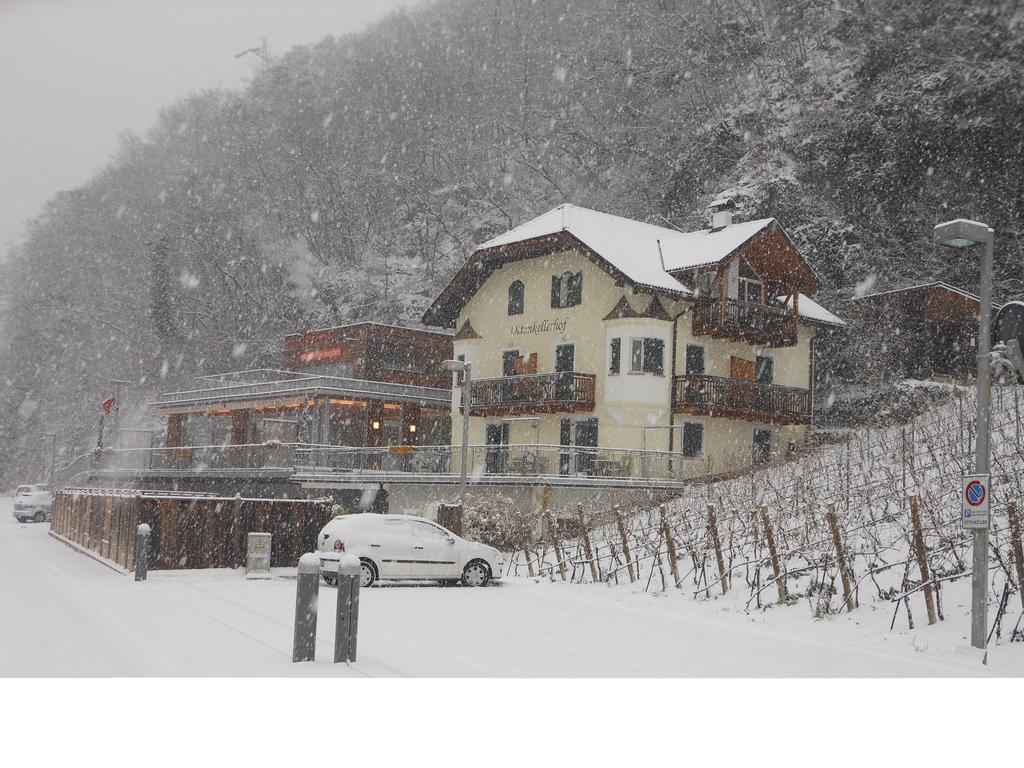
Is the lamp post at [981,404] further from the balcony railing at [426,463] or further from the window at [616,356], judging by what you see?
the window at [616,356]

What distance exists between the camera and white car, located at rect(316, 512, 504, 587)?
16.2m

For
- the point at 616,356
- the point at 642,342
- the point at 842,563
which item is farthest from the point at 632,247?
the point at 842,563

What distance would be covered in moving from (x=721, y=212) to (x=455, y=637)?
2566 cm

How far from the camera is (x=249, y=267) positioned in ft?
189

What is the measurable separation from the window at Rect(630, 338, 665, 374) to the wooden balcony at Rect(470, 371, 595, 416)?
146 cm

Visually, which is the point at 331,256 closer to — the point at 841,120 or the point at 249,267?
the point at 249,267

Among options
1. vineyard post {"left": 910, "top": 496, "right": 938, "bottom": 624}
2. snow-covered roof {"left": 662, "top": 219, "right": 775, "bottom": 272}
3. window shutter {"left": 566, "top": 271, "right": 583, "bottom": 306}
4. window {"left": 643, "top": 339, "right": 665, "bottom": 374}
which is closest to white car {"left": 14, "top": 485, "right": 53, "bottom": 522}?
window shutter {"left": 566, "top": 271, "right": 583, "bottom": 306}

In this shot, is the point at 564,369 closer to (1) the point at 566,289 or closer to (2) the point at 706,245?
(1) the point at 566,289

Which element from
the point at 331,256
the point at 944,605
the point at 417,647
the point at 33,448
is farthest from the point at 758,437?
the point at 33,448

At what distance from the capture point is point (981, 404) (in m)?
9.59

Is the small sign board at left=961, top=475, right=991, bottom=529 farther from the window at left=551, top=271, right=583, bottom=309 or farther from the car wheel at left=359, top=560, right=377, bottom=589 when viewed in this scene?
the window at left=551, top=271, right=583, bottom=309

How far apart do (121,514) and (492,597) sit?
873 cm

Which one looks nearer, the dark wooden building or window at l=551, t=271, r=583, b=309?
the dark wooden building

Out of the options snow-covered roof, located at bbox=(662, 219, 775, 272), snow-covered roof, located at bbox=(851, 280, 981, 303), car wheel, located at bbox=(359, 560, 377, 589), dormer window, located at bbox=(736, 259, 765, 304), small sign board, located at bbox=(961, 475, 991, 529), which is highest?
snow-covered roof, located at bbox=(662, 219, 775, 272)
